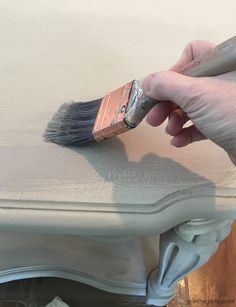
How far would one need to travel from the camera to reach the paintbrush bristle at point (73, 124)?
520 millimetres

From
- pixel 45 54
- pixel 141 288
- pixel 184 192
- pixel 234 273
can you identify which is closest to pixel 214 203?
pixel 184 192

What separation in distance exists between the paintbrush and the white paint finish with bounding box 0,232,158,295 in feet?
1.03

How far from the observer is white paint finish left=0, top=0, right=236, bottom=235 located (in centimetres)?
47

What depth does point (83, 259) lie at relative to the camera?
83cm

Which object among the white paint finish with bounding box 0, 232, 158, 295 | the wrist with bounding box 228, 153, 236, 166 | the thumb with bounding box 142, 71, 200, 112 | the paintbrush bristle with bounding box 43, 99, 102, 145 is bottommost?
the white paint finish with bounding box 0, 232, 158, 295

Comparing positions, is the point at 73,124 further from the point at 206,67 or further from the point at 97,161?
the point at 206,67

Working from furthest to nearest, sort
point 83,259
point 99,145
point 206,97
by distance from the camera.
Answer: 1. point 83,259
2. point 99,145
3. point 206,97

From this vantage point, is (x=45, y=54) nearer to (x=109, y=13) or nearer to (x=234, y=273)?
(x=109, y=13)

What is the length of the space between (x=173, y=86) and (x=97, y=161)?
0.43 ft

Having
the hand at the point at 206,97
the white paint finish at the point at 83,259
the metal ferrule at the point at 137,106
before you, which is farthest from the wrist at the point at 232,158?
the white paint finish at the point at 83,259

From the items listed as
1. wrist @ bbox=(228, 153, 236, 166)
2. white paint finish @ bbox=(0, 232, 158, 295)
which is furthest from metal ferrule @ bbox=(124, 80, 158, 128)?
white paint finish @ bbox=(0, 232, 158, 295)

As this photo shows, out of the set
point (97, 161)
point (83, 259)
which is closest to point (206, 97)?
point (97, 161)

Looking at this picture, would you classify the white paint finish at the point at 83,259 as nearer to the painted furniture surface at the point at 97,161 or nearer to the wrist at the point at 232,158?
the painted furniture surface at the point at 97,161

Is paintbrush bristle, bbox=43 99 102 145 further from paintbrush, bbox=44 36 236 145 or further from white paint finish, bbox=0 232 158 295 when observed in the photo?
white paint finish, bbox=0 232 158 295
